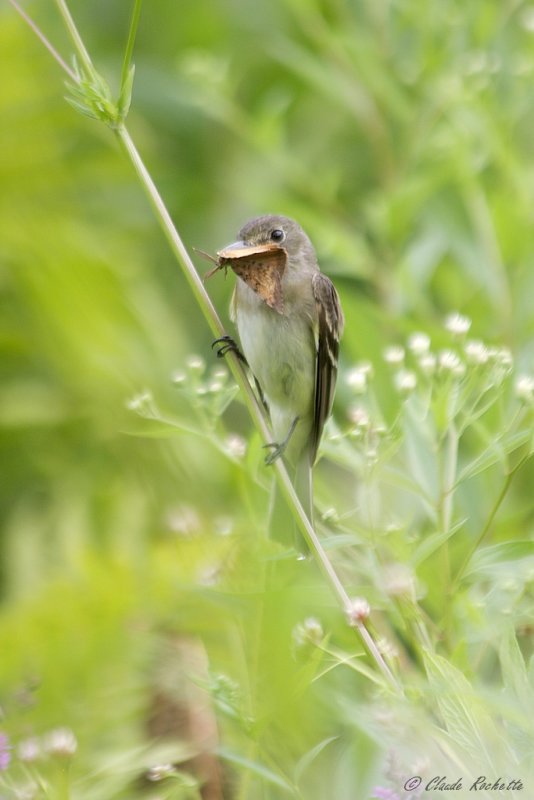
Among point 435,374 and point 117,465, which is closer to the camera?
point 435,374

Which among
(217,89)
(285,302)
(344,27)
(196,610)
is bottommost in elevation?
(196,610)

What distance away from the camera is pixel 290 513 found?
2.00 metres

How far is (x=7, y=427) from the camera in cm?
342

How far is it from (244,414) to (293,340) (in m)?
1.23

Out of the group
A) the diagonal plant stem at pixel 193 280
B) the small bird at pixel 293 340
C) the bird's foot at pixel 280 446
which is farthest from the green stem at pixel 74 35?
the small bird at pixel 293 340

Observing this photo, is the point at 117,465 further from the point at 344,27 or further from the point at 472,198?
the point at 344,27

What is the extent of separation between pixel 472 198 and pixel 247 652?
2176 mm

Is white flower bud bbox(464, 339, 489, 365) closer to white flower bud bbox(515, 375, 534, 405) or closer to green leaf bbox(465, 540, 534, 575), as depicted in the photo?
white flower bud bbox(515, 375, 534, 405)

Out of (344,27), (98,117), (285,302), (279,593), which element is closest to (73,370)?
(285,302)

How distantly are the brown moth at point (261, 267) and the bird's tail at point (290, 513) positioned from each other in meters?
0.38

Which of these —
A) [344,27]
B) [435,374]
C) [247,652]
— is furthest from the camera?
[344,27]

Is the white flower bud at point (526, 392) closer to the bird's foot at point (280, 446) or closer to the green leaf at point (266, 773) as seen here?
the bird's foot at point (280, 446)

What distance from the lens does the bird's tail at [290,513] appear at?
74.6 inches

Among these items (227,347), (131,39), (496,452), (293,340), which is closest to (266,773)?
(496,452)
